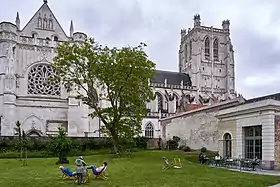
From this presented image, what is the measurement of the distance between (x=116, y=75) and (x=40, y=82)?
27676 mm

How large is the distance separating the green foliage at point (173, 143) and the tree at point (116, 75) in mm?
10593

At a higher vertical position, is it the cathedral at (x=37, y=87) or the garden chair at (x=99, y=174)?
the cathedral at (x=37, y=87)

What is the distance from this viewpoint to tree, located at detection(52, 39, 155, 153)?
28.9 m

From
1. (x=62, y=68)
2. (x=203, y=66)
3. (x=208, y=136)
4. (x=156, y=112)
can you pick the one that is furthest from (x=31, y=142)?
(x=203, y=66)

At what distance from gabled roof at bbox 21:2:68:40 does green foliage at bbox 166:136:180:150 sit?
84.4 feet

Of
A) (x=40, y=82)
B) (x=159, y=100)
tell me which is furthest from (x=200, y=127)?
(x=159, y=100)

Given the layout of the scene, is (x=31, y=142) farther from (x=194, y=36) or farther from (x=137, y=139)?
(x=194, y=36)

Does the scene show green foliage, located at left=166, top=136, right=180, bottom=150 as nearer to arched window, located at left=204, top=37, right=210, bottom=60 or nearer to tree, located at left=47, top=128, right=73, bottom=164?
tree, located at left=47, top=128, right=73, bottom=164

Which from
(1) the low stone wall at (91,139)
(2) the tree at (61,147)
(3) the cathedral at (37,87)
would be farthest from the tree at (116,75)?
(3) the cathedral at (37,87)

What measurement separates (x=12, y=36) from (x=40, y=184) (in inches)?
1647

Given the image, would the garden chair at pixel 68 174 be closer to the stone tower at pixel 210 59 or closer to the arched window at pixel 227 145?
the arched window at pixel 227 145

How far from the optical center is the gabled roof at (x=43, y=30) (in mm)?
55259

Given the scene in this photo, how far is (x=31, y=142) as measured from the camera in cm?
3681

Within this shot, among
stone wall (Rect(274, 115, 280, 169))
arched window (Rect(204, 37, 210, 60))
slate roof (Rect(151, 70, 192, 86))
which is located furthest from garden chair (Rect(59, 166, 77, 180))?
arched window (Rect(204, 37, 210, 60))
